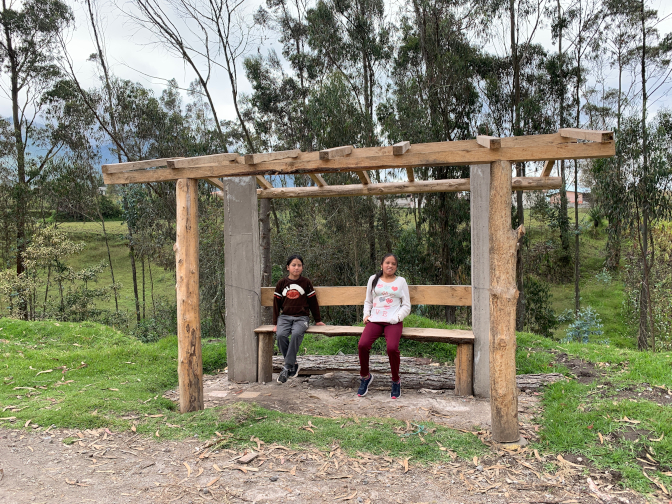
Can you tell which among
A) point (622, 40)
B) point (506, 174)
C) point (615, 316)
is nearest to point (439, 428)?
point (506, 174)

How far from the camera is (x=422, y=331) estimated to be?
5.37 m

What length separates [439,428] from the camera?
406cm

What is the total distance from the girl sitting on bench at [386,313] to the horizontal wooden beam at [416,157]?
1326mm

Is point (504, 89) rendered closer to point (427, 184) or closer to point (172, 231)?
point (427, 184)

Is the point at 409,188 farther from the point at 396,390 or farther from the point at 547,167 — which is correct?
the point at 396,390

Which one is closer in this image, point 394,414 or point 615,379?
point 394,414

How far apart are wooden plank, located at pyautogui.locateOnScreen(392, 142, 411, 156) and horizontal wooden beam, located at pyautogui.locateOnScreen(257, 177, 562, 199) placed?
5.57ft

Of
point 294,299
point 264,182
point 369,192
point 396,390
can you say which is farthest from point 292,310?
point 369,192

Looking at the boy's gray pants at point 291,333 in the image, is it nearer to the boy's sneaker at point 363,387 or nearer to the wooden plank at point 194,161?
the boy's sneaker at point 363,387

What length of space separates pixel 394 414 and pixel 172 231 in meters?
11.8

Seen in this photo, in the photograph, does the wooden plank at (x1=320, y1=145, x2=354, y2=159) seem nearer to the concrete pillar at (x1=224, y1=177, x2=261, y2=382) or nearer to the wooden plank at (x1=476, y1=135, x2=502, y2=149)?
the wooden plank at (x1=476, y1=135, x2=502, y2=149)

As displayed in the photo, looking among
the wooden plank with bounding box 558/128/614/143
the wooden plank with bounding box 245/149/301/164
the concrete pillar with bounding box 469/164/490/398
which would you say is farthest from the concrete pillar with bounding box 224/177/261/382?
the wooden plank with bounding box 558/128/614/143

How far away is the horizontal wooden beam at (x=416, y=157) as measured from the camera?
12.1 ft

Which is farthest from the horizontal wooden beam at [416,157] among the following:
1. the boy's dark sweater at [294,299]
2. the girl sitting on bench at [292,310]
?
the boy's dark sweater at [294,299]
